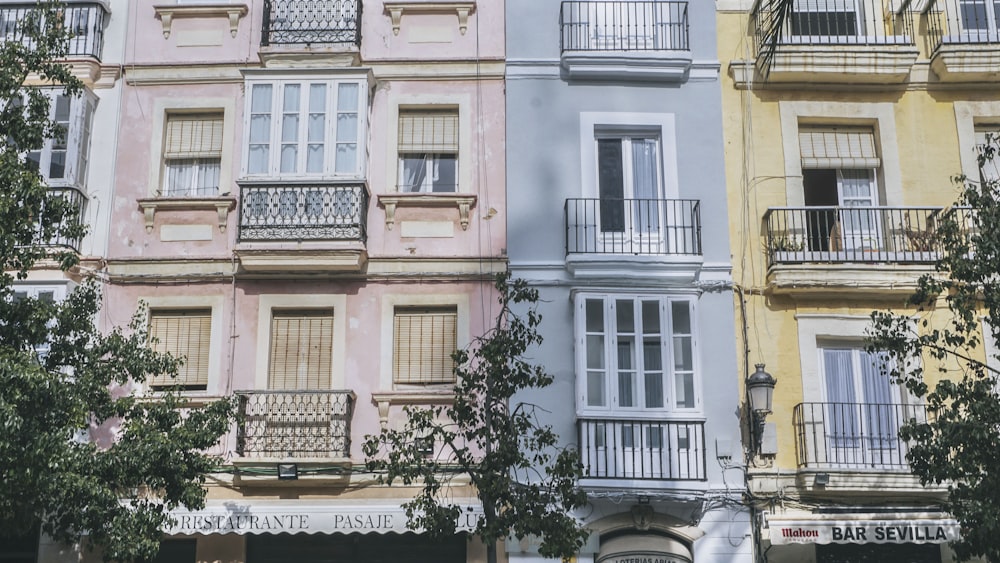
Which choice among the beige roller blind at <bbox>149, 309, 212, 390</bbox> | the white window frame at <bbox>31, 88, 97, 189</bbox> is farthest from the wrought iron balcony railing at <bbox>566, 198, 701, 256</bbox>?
the white window frame at <bbox>31, 88, 97, 189</bbox>

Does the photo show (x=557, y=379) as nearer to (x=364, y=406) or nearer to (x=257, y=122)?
(x=364, y=406)

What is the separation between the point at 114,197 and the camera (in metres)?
17.0

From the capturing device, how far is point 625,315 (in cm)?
1619

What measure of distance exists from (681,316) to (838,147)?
12.0ft

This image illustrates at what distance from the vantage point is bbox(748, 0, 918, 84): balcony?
17.0m

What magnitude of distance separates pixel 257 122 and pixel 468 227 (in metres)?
3.36

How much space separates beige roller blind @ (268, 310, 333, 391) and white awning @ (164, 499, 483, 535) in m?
1.93

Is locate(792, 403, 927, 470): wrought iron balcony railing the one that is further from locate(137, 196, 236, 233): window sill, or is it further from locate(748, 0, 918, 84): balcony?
locate(137, 196, 236, 233): window sill

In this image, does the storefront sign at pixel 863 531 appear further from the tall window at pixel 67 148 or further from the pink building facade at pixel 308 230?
the tall window at pixel 67 148

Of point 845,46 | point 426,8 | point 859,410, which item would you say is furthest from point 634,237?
point 426,8

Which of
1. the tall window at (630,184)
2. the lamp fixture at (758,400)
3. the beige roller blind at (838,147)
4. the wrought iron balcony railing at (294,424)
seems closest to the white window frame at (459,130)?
the tall window at (630,184)

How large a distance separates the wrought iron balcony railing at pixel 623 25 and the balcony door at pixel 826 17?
1796 mm

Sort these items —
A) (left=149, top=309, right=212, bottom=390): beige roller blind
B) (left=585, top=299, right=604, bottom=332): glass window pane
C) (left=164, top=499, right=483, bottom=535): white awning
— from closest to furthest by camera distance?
(left=164, top=499, right=483, bottom=535): white awning
(left=585, top=299, right=604, bottom=332): glass window pane
(left=149, top=309, right=212, bottom=390): beige roller blind

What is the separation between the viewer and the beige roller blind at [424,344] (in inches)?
640
